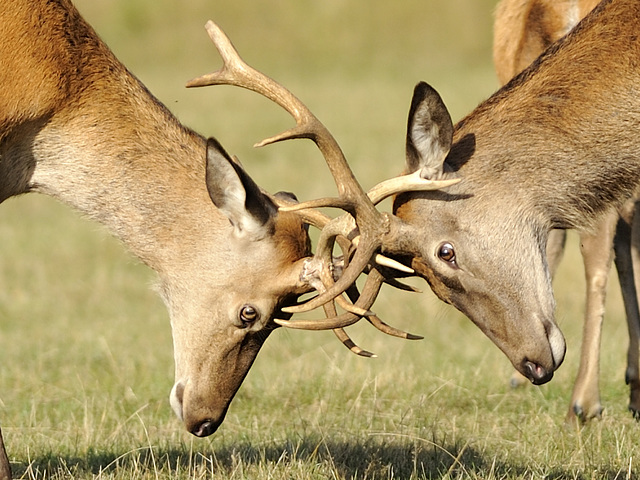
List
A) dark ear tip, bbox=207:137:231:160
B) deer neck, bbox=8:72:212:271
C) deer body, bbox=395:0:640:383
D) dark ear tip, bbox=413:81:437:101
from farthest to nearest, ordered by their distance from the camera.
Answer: deer neck, bbox=8:72:212:271 < deer body, bbox=395:0:640:383 < dark ear tip, bbox=207:137:231:160 < dark ear tip, bbox=413:81:437:101

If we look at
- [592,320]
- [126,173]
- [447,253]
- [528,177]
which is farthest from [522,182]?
[592,320]

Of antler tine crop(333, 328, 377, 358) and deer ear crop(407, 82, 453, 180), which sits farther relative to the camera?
antler tine crop(333, 328, 377, 358)

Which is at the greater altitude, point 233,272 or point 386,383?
point 233,272

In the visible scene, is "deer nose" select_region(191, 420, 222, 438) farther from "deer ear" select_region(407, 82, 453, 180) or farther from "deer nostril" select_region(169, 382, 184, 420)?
"deer ear" select_region(407, 82, 453, 180)

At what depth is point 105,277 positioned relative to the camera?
1066 centimetres

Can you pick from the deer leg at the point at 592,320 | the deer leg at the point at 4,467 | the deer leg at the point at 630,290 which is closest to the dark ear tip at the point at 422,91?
the deer leg at the point at 592,320

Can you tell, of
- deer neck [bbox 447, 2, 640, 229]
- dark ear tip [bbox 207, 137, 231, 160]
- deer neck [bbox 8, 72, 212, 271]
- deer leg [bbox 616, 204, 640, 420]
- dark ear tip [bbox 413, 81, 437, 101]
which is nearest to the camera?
dark ear tip [bbox 413, 81, 437, 101]

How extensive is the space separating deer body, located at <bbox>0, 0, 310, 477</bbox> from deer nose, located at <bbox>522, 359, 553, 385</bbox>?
1028 millimetres

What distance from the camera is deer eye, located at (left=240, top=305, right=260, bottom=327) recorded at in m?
4.99

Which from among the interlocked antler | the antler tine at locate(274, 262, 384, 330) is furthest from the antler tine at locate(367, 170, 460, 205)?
the antler tine at locate(274, 262, 384, 330)

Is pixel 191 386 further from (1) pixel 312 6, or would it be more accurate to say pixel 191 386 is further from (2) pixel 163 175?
(1) pixel 312 6

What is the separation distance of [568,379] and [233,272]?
289 centimetres

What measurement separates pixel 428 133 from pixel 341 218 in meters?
0.54

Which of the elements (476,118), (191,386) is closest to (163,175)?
(191,386)
